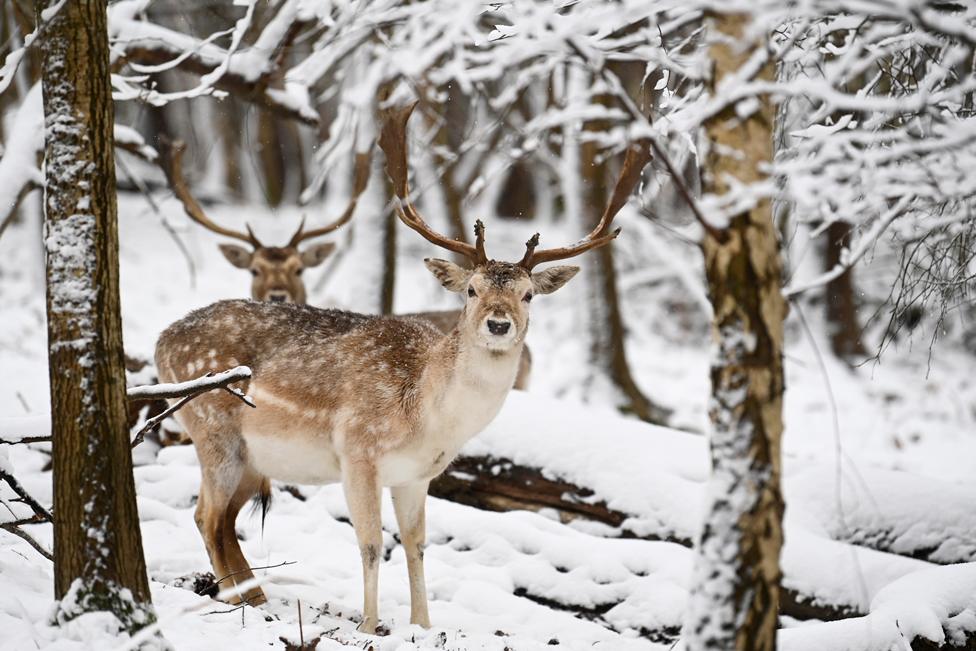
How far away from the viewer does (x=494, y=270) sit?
523 centimetres

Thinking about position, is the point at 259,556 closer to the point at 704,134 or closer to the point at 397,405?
the point at 397,405

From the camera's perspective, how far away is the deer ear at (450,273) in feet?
17.7

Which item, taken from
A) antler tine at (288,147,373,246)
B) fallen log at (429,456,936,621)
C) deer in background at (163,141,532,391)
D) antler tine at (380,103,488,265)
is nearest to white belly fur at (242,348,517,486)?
antler tine at (380,103,488,265)

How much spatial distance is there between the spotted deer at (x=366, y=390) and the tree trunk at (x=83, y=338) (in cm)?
159

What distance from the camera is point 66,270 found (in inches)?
131

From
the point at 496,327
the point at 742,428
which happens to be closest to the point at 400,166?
the point at 496,327

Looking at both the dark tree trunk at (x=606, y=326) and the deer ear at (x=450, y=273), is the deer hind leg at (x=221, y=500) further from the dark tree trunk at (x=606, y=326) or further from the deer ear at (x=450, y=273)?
the dark tree trunk at (x=606, y=326)

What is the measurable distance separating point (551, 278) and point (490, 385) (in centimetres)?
86

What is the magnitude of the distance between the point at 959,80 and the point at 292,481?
156 inches

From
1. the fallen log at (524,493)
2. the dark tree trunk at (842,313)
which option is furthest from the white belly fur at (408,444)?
the dark tree trunk at (842,313)

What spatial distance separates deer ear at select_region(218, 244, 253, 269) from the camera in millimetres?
8836

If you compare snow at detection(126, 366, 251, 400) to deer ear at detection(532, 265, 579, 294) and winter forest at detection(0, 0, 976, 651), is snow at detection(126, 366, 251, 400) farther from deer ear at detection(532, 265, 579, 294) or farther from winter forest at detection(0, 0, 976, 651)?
deer ear at detection(532, 265, 579, 294)

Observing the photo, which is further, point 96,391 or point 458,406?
point 458,406

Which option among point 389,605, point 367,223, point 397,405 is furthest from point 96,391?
point 367,223
